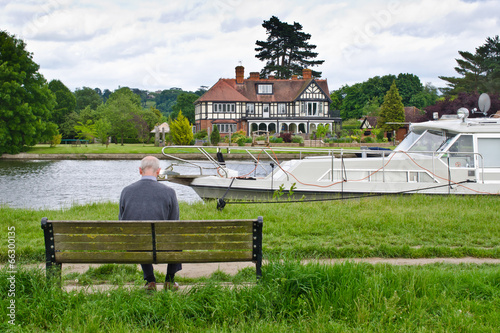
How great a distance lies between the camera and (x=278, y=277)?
4.27m

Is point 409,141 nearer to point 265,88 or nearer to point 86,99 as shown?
point 265,88

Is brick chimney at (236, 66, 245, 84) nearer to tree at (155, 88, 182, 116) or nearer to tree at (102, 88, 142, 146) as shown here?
tree at (102, 88, 142, 146)

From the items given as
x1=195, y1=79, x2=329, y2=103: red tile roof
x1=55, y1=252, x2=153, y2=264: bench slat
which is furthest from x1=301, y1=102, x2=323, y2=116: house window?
x1=55, y1=252, x2=153, y2=264: bench slat

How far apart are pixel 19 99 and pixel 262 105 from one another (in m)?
33.4

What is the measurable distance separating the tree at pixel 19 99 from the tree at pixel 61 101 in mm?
25987

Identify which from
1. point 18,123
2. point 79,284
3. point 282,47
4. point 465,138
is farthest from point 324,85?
point 79,284

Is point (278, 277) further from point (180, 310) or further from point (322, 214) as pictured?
point (322, 214)

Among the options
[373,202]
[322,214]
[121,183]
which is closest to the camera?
[322,214]

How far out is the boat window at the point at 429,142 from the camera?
13.0 metres

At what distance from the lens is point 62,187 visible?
22672 mm

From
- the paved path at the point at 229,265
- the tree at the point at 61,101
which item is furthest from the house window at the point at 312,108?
the paved path at the point at 229,265

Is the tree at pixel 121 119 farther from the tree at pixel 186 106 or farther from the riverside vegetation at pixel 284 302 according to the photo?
the riverside vegetation at pixel 284 302

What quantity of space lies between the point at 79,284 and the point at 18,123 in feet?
147

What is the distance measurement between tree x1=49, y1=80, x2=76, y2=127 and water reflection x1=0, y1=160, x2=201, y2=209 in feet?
143
